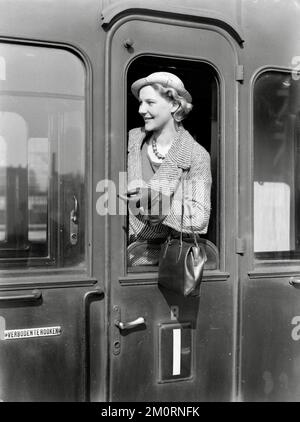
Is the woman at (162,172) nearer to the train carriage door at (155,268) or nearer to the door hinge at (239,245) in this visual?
the train carriage door at (155,268)

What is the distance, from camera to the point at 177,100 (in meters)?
2.38

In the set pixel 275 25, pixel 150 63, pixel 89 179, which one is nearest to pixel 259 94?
pixel 275 25

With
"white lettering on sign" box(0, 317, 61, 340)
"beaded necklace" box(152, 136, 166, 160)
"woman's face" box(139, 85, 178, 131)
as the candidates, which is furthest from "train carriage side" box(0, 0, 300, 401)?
"beaded necklace" box(152, 136, 166, 160)

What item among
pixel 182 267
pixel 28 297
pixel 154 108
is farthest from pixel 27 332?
pixel 154 108

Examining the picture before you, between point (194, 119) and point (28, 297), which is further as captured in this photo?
point (194, 119)

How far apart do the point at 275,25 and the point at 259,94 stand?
0.37m

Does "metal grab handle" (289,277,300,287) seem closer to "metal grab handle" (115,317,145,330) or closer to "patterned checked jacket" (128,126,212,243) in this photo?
"patterned checked jacket" (128,126,212,243)

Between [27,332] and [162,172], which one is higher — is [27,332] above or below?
below

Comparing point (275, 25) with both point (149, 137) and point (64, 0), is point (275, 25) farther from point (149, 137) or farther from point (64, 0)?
point (64, 0)

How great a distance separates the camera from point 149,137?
2480mm

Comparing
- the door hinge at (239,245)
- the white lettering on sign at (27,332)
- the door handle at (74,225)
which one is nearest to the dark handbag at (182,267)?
the door hinge at (239,245)

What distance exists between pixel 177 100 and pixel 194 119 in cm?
22

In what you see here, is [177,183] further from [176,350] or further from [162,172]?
Answer: [176,350]

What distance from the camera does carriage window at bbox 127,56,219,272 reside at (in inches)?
92.9
